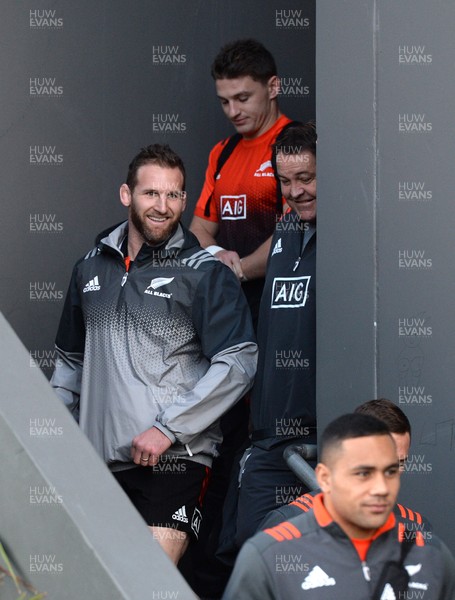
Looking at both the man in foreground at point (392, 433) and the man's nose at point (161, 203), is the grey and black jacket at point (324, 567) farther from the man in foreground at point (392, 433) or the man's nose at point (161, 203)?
the man's nose at point (161, 203)

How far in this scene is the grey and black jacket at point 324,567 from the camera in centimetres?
312

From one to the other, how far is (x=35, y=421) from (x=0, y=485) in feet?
0.64

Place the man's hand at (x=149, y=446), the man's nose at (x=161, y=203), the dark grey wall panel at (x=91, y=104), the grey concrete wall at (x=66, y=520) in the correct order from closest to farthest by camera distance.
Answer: the grey concrete wall at (x=66, y=520) < the man's hand at (x=149, y=446) < the man's nose at (x=161, y=203) < the dark grey wall panel at (x=91, y=104)

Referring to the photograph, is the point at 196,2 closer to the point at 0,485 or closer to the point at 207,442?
the point at 207,442

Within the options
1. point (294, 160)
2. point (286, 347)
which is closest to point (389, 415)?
point (286, 347)

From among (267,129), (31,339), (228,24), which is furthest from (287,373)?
(228,24)

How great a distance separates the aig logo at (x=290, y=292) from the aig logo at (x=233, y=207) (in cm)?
83

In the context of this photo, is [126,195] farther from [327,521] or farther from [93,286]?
[327,521]

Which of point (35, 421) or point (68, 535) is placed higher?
point (35, 421)

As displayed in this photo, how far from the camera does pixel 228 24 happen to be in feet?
22.3

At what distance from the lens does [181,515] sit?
4605 mm

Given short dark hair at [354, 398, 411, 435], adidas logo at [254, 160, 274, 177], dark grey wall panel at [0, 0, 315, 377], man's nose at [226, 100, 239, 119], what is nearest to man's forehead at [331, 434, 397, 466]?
short dark hair at [354, 398, 411, 435]

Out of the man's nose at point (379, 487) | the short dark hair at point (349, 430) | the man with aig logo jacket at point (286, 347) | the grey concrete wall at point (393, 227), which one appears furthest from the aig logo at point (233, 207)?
the man's nose at point (379, 487)

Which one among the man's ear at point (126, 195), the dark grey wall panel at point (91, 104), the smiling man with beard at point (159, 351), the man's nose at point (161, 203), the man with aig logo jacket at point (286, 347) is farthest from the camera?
the dark grey wall panel at point (91, 104)
